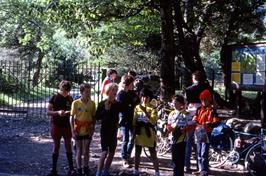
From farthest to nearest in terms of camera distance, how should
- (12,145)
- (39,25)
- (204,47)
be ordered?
(204,47) → (39,25) → (12,145)

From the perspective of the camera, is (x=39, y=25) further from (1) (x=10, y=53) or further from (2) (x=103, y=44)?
(1) (x=10, y=53)

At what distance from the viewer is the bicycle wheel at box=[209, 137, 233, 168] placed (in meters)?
8.48

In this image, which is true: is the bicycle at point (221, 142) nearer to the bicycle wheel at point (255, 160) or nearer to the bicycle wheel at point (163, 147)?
the bicycle wheel at point (255, 160)

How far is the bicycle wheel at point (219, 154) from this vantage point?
848 cm

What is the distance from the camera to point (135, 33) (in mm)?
18422

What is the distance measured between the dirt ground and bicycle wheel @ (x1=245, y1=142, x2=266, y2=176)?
0.38 m

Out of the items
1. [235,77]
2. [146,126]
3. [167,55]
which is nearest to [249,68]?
[235,77]

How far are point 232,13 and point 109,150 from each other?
11.5 metres

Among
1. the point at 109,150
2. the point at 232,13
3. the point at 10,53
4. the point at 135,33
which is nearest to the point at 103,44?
the point at 135,33

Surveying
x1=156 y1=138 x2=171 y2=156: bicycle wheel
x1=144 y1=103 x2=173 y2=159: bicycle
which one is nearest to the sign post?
x1=144 y1=103 x2=173 y2=159: bicycle

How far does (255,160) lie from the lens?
25.9 feet

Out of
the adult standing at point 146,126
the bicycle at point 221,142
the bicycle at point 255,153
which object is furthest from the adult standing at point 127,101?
the bicycle at point 255,153

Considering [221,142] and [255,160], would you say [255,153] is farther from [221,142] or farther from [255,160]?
[221,142]

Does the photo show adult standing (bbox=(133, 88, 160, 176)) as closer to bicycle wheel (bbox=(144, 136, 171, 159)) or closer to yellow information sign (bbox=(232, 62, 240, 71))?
bicycle wheel (bbox=(144, 136, 171, 159))
